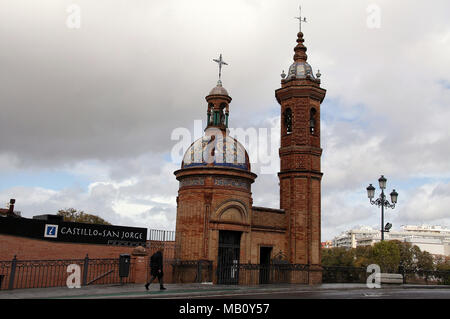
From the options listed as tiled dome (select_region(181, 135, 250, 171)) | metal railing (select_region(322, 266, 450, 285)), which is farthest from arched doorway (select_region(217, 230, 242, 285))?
metal railing (select_region(322, 266, 450, 285))

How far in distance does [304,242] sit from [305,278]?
201 cm

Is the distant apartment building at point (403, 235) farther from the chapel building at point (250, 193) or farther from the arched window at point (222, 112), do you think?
the arched window at point (222, 112)

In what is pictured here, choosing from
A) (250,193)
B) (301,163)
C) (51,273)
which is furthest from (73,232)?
(301,163)

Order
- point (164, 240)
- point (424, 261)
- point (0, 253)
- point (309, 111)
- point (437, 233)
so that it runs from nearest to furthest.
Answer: point (0, 253)
point (164, 240)
point (309, 111)
point (424, 261)
point (437, 233)

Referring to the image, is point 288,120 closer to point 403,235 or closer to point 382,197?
point 382,197

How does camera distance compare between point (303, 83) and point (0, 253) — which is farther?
point (303, 83)

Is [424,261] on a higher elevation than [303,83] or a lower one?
lower

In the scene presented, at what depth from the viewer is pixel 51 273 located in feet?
70.8

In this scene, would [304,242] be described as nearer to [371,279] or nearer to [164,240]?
[371,279]

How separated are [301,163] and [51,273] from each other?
14.8m

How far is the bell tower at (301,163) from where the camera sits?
2692 centimetres

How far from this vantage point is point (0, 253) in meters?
21.4

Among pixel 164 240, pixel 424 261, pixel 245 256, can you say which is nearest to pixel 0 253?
pixel 164 240
